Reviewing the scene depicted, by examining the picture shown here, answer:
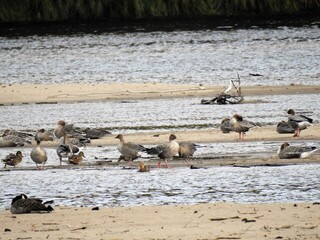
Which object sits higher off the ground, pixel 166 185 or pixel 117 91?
pixel 166 185

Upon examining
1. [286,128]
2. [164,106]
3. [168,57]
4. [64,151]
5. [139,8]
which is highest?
[64,151]

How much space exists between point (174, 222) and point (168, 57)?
31.4 meters

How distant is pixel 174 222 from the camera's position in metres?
13.1

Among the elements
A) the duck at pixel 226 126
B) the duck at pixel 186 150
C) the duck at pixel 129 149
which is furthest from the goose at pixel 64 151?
the duck at pixel 226 126

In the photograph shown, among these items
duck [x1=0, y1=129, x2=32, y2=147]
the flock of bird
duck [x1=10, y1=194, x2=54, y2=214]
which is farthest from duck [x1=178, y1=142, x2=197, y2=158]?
duck [x1=10, y1=194, x2=54, y2=214]

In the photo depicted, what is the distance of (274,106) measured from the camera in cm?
2662

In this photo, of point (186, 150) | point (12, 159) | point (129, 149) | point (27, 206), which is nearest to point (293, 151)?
point (186, 150)

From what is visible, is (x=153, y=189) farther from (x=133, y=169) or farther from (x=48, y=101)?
(x=48, y=101)

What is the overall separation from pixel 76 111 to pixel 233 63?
45.7 ft

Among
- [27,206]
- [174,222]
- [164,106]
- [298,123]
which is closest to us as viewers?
[174,222]

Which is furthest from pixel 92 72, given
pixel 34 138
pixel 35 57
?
pixel 34 138

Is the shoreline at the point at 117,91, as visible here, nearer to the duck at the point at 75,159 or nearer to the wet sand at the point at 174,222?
the duck at the point at 75,159

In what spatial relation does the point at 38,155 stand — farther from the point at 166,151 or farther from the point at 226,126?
the point at 226,126

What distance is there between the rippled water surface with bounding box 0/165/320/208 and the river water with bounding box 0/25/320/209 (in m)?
0.01
